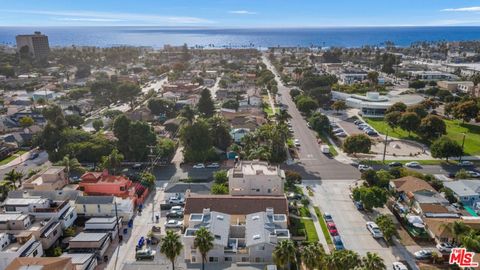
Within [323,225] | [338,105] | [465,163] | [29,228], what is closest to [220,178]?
[323,225]

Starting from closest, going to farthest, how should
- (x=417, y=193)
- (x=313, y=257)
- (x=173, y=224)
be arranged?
(x=313, y=257), (x=173, y=224), (x=417, y=193)

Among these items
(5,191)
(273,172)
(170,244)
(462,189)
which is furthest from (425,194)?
(5,191)

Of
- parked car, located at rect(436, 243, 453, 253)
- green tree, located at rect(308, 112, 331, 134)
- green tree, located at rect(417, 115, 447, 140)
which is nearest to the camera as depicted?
parked car, located at rect(436, 243, 453, 253)

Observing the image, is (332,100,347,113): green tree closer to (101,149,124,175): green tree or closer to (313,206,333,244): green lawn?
(313,206,333,244): green lawn

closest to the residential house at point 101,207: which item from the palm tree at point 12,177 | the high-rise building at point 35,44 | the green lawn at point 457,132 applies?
the palm tree at point 12,177

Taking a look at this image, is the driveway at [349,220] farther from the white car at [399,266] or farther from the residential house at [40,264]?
the residential house at [40,264]

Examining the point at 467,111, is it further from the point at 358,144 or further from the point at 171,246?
the point at 171,246
